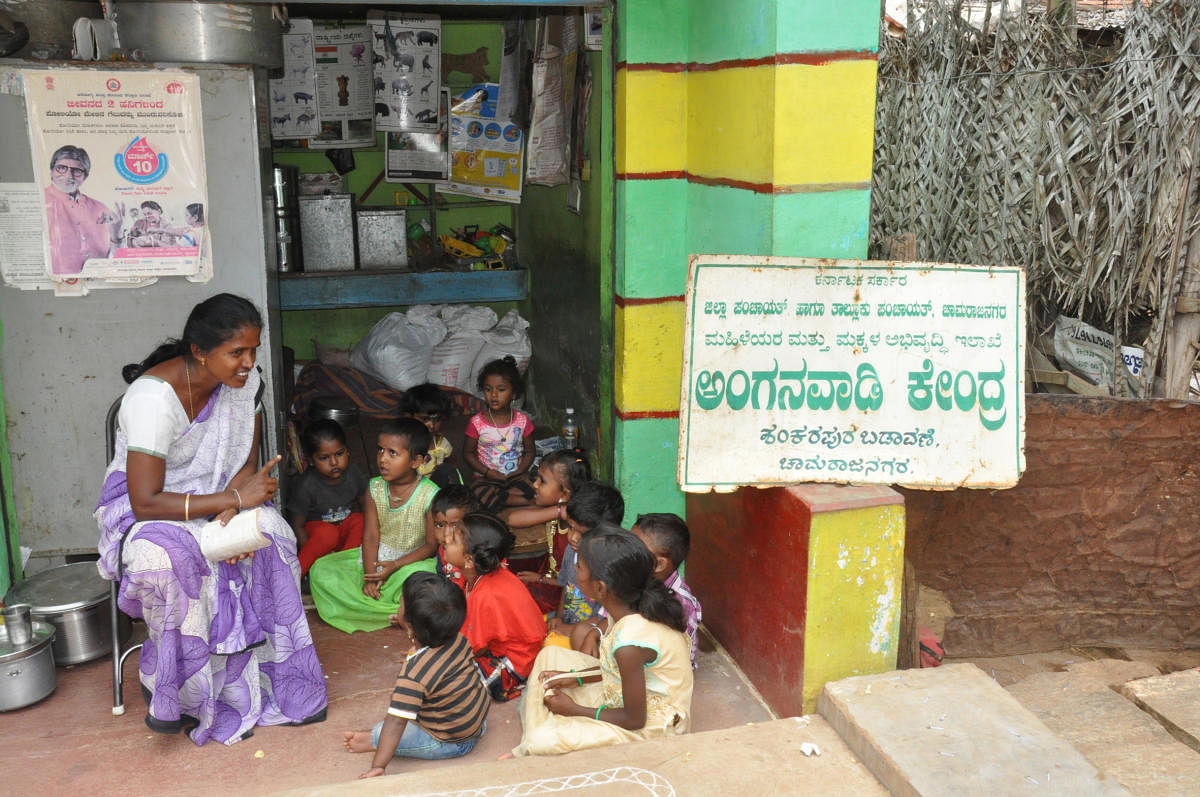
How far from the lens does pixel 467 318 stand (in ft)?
23.2

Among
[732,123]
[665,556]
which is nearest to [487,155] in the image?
[732,123]

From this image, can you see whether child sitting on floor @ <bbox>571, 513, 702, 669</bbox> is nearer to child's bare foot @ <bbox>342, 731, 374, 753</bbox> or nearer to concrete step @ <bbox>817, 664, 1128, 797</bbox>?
concrete step @ <bbox>817, 664, 1128, 797</bbox>

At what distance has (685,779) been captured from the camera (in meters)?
2.79

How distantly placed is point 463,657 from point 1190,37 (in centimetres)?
396

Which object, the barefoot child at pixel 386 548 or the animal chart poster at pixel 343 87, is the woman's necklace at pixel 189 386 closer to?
the barefoot child at pixel 386 548

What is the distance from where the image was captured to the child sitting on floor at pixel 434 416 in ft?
16.3

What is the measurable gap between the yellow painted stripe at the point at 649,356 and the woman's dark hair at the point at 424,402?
153 cm

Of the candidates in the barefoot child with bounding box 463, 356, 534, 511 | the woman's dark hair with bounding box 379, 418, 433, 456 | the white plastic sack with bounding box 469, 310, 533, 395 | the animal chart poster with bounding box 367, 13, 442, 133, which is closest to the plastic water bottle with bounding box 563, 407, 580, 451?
the barefoot child with bounding box 463, 356, 534, 511

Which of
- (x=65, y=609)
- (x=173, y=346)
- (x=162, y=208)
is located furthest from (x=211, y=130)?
(x=65, y=609)

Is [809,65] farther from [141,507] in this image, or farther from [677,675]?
[141,507]

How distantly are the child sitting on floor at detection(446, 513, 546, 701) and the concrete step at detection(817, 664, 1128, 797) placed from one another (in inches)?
43.5

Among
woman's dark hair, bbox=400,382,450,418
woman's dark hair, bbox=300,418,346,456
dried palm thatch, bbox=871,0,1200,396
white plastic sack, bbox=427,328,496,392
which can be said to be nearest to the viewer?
dried palm thatch, bbox=871,0,1200,396

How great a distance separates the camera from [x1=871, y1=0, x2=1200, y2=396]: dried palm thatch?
4.43 metres

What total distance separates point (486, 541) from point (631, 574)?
916 millimetres
